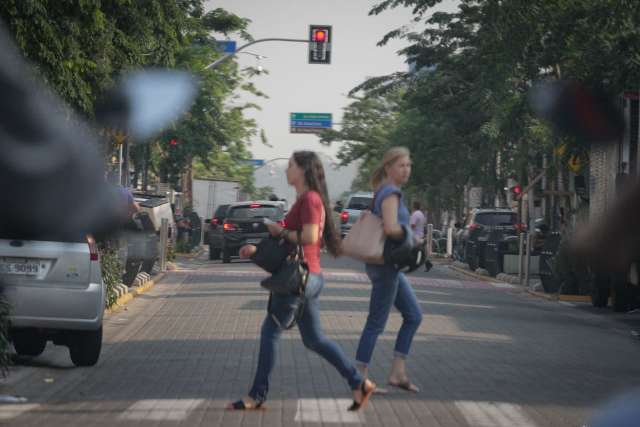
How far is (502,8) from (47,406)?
14236 millimetres

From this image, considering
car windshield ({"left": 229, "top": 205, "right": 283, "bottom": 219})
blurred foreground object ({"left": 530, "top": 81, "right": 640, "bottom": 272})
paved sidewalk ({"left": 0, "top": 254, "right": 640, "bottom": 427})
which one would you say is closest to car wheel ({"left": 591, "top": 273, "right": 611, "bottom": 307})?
paved sidewalk ({"left": 0, "top": 254, "right": 640, "bottom": 427})

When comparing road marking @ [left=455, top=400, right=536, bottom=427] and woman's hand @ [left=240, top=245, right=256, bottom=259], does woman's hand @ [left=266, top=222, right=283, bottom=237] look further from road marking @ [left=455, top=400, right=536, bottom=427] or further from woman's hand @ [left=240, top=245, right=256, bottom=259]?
road marking @ [left=455, top=400, right=536, bottom=427]

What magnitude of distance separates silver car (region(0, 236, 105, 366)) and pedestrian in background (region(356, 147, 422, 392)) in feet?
8.77

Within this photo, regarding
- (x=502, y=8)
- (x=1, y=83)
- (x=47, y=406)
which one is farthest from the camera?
(x=502, y=8)

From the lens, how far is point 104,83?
50.4 feet

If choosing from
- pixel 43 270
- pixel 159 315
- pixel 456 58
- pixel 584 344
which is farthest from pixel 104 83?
pixel 456 58

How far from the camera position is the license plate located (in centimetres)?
1068

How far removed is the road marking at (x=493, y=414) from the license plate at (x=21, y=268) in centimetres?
386

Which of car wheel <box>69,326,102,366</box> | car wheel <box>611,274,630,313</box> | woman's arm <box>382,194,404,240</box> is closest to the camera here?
woman's arm <box>382,194,404,240</box>

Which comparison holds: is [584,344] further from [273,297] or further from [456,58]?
[456,58]

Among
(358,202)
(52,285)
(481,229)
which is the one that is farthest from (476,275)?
(52,285)

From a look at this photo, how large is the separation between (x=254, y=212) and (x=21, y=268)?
2597cm

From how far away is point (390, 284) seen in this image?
9.29 m

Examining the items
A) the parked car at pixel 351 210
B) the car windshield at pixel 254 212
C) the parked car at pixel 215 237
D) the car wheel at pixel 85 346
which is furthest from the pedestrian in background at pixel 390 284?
the parked car at pixel 351 210
